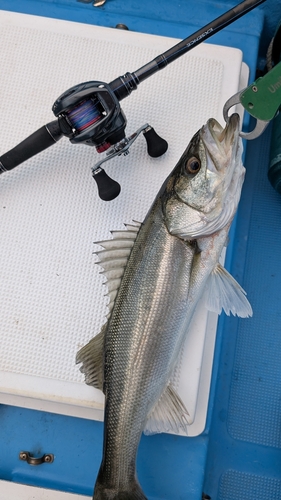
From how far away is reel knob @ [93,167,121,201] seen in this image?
1709 mm

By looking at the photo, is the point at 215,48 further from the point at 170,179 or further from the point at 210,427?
the point at 210,427

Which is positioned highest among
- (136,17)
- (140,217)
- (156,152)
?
(136,17)

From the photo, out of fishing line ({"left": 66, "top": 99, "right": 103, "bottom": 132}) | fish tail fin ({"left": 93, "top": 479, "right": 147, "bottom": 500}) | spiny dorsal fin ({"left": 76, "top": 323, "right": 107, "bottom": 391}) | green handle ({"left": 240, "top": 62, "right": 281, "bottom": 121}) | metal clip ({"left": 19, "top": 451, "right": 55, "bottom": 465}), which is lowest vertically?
metal clip ({"left": 19, "top": 451, "right": 55, "bottom": 465})

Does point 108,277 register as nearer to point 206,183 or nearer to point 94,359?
point 94,359

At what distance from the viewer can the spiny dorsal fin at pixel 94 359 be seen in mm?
1554

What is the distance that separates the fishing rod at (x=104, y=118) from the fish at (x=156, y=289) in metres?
0.29

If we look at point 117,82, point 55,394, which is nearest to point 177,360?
point 55,394

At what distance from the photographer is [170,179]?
5.03 feet

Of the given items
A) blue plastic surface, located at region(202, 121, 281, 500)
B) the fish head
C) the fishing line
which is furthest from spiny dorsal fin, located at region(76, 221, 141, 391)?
blue plastic surface, located at region(202, 121, 281, 500)

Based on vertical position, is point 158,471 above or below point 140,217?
below

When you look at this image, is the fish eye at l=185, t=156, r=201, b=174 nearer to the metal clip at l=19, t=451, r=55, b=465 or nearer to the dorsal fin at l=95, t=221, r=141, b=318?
the dorsal fin at l=95, t=221, r=141, b=318

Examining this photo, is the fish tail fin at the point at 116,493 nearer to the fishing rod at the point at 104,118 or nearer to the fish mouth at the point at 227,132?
the fishing rod at the point at 104,118

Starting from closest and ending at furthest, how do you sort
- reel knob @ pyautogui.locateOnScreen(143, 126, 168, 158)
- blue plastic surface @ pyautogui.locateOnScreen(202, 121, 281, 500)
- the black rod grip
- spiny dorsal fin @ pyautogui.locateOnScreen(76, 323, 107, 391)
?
spiny dorsal fin @ pyautogui.locateOnScreen(76, 323, 107, 391)
the black rod grip
reel knob @ pyautogui.locateOnScreen(143, 126, 168, 158)
blue plastic surface @ pyautogui.locateOnScreen(202, 121, 281, 500)

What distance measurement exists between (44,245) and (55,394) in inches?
24.1
